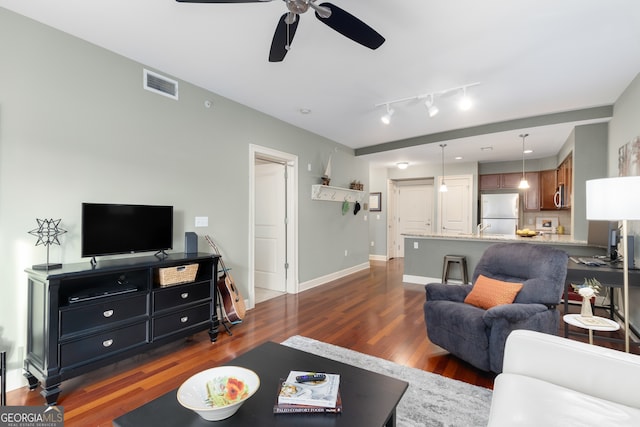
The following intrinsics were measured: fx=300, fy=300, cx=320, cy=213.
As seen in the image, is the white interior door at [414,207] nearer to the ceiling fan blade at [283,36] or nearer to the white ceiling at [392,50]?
the white ceiling at [392,50]

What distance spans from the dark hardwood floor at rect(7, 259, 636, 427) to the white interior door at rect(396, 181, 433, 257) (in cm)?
363

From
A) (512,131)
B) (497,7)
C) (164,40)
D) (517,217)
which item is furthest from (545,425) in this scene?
(517,217)

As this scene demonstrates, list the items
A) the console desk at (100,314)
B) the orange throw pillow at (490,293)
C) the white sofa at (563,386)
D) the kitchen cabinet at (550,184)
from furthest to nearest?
the kitchen cabinet at (550,184), the orange throw pillow at (490,293), the console desk at (100,314), the white sofa at (563,386)

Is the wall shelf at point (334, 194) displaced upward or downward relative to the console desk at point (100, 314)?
upward

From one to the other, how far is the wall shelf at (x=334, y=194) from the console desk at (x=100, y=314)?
2623 millimetres

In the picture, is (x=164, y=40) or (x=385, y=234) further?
(x=385, y=234)

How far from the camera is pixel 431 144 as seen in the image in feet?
17.6

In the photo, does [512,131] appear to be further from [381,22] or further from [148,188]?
[148,188]

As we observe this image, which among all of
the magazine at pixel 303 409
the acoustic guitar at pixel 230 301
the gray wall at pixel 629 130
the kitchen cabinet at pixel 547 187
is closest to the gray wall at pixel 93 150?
the acoustic guitar at pixel 230 301

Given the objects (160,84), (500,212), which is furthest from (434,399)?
(500,212)

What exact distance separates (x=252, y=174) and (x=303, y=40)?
191 cm

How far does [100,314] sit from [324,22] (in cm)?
252

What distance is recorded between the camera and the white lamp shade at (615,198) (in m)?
1.73

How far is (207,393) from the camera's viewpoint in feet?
4.19
